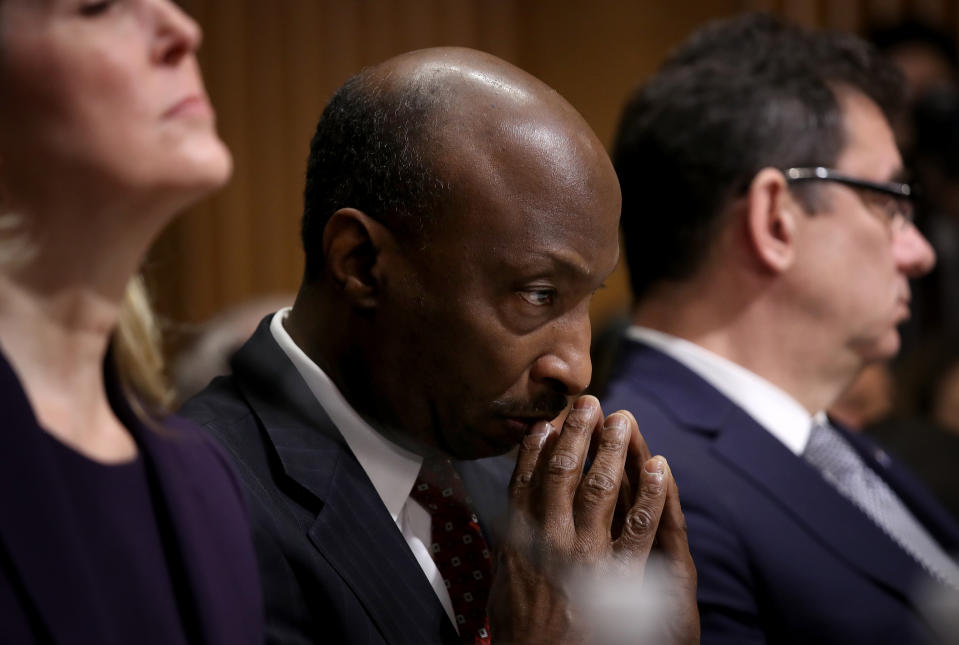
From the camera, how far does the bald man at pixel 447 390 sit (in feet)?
3.07

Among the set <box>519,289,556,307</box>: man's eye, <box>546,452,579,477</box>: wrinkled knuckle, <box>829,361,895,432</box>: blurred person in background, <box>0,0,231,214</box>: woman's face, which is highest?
<box>0,0,231,214</box>: woman's face

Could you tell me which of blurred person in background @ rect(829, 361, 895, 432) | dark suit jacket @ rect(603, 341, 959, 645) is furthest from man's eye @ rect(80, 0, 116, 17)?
blurred person in background @ rect(829, 361, 895, 432)

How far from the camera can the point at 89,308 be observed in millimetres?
751

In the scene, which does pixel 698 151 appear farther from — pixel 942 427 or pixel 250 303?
pixel 942 427

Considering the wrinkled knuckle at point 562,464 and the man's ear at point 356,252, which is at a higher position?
the man's ear at point 356,252

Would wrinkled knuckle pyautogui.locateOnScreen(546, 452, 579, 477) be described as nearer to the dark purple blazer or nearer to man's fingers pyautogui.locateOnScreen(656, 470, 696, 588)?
man's fingers pyautogui.locateOnScreen(656, 470, 696, 588)

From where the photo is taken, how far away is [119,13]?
2.41ft

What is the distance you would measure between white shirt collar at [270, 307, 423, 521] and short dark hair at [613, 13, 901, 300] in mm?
767

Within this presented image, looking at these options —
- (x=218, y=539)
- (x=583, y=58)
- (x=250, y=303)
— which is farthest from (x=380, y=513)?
(x=583, y=58)

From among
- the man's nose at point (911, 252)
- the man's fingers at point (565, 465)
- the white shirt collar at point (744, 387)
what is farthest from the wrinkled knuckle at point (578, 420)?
the man's nose at point (911, 252)

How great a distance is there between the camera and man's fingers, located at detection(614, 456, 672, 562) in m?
0.96

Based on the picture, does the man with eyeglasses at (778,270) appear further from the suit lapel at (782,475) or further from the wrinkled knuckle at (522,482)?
the wrinkled knuckle at (522,482)

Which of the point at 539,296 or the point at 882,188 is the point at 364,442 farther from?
the point at 882,188

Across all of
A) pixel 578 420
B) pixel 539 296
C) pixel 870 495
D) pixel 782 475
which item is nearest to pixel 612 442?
pixel 578 420
